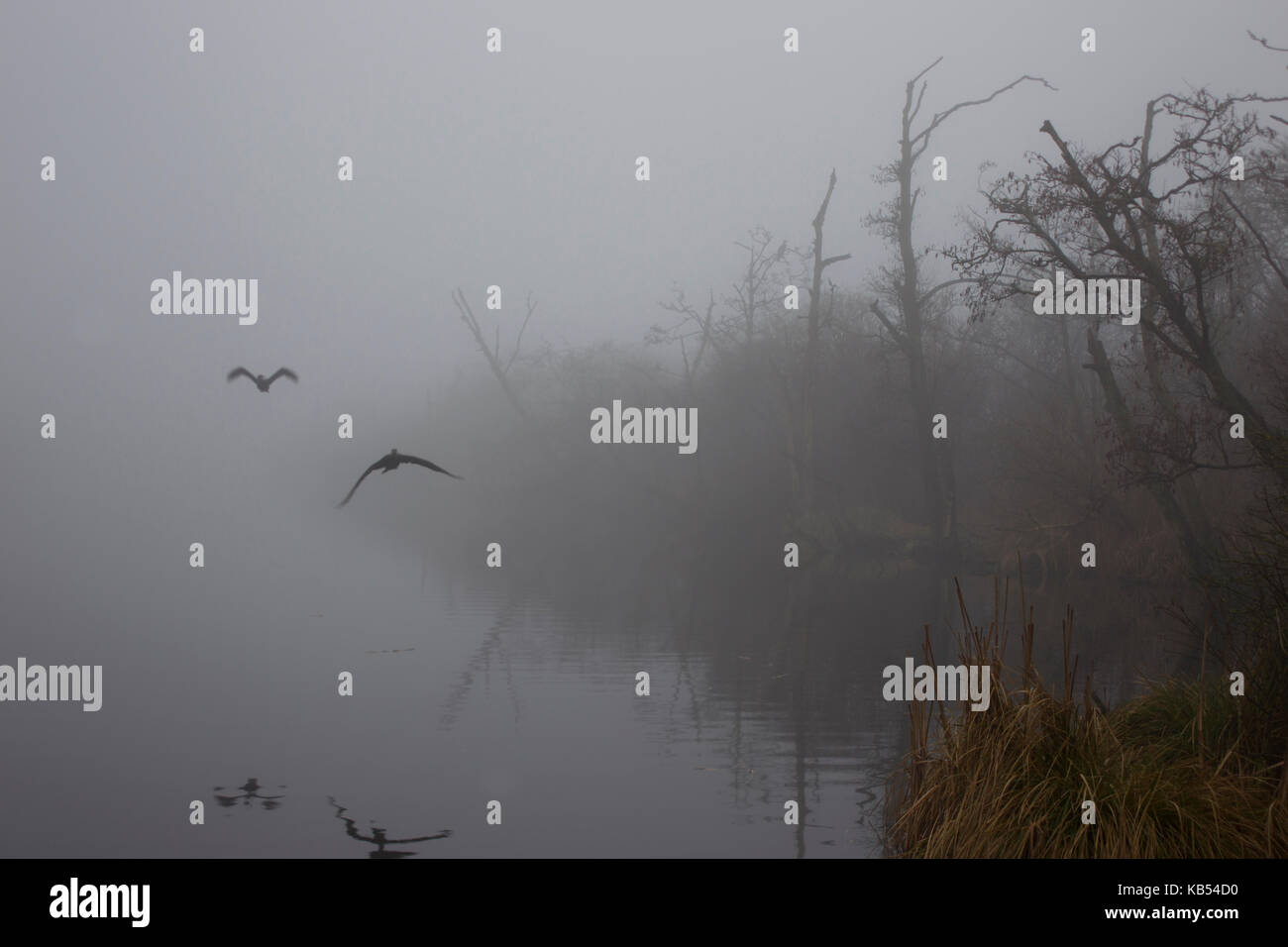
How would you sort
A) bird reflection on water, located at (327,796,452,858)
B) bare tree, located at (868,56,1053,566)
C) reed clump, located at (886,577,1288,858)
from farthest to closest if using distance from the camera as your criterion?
bare tree, located at (868,56,1053,566) < bird reflection on water, located at (327,796,452,858) < reed clump, located at (886,577,1288,858)

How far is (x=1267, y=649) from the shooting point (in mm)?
8992

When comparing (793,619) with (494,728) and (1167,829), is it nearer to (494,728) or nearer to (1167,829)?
(494,728)

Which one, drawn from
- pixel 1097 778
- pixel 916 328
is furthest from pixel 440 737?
pixel 916 328

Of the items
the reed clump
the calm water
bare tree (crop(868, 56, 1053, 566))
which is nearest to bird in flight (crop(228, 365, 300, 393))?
the calm water

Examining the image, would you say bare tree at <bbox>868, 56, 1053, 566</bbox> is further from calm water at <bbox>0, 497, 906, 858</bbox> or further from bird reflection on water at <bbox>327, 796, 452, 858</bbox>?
bird reflection on water at <bbox>327, 796, 452, 858</bbox>

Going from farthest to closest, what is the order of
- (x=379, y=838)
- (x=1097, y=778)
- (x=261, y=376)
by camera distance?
(x=261, y=376)
(x=379, y=838)
(x=1097, y=778)

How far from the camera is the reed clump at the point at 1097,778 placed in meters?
7.36

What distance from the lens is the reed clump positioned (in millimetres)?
7355

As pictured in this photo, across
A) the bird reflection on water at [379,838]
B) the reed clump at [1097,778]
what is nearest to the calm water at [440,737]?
the bird reflection on water at [379,838]

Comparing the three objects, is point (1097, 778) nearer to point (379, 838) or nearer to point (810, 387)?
point (379, 838)

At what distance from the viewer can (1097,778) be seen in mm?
7691

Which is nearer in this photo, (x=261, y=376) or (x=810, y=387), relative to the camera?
(x=261, y=376)

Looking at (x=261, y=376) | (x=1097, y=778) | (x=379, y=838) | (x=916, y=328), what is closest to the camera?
(x=1097, y=778)
